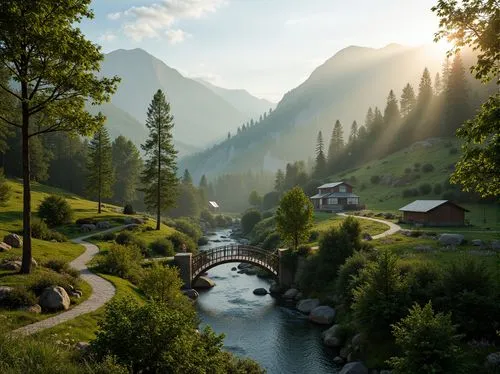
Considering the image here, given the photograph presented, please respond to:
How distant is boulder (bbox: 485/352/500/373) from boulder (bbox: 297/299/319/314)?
62.4ft

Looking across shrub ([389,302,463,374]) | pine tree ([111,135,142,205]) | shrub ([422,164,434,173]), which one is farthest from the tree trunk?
shrub ([422,164,434,173])

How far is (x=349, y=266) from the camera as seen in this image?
33.6m

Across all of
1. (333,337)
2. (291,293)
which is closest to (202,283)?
(291,293)

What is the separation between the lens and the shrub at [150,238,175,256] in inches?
1832

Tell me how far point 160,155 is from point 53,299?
4040 cm

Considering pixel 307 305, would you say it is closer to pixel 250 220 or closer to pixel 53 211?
pixel 53 211

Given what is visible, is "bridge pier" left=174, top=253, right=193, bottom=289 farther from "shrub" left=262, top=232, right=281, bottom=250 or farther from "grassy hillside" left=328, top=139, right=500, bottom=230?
"grassy hillside" left=328, top=139, right=500, bottom=230

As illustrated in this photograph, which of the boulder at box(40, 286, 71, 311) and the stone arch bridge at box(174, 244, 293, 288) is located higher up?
the boulder at box(40, 286, 71, 311)

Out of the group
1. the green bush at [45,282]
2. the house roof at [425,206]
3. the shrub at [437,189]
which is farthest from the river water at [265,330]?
the shrub at [437,189]

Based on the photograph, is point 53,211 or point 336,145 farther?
point 336,145

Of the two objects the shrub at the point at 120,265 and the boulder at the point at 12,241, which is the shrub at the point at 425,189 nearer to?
the shrub at the point at 120,265

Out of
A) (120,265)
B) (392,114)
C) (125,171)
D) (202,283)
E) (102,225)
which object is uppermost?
(392,114)

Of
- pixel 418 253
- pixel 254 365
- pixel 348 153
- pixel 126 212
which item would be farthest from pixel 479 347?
pixel 348 153

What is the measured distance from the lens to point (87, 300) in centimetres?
2275
